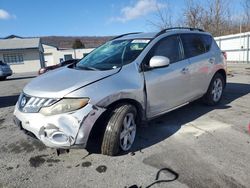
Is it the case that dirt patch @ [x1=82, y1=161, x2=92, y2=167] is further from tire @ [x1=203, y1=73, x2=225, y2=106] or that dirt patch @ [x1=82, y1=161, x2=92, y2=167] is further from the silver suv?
tire @ [x1=203, y1=73, x2=225, y2=106]

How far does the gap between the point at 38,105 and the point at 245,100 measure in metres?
5.23

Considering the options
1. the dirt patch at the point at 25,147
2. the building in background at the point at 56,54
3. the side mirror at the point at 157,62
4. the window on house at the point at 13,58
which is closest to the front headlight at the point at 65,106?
the dirt patch at the point at 25,147

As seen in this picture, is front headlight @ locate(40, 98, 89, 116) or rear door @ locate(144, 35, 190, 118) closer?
front headlight @ locate(40, 98, 89, 116)

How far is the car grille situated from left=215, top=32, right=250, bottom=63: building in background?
63.2ft

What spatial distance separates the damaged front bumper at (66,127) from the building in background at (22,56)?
32.4 meters

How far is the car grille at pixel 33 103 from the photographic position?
10.1 ft

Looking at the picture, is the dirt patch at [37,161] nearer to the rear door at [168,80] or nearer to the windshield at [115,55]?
the windshield at [115,55]

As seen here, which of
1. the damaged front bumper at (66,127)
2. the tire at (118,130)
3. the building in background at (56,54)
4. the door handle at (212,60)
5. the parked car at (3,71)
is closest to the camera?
the damaged front bumper at (66,127)

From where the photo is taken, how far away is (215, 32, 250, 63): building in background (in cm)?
1917

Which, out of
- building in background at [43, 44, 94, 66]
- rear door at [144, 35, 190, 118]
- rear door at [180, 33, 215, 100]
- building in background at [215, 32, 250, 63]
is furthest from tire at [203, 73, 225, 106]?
building in background at [43, 44, 94, 66]

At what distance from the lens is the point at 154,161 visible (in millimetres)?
3301

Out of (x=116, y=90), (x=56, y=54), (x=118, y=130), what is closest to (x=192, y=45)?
(x=116, y=90)

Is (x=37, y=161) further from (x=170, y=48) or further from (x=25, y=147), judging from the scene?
(x=170, y=48)

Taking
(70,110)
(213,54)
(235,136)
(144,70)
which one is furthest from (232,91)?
(70,110)
